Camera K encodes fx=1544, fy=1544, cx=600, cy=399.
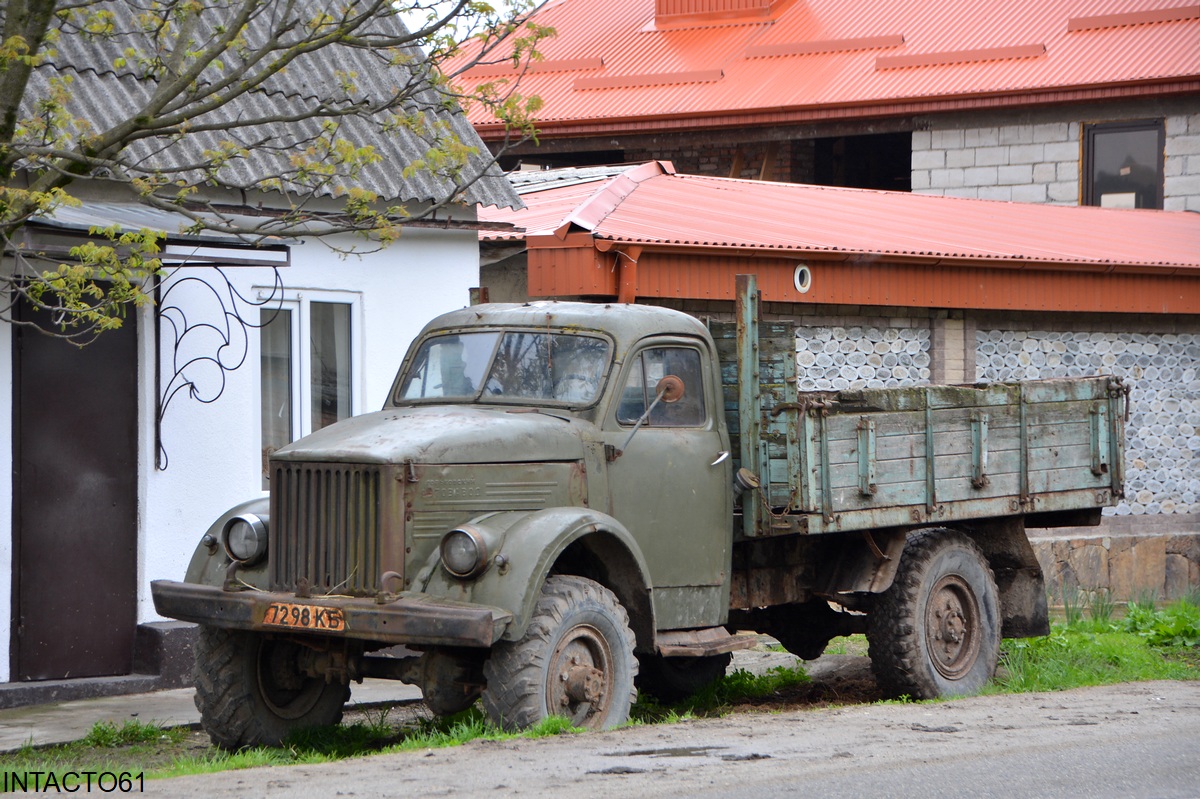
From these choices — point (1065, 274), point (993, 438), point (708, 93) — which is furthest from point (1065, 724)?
point (708, 93)

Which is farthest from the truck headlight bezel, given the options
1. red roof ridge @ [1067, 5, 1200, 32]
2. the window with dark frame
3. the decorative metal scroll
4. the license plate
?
red roof ridge @ [1067, 5, 1200, 32]

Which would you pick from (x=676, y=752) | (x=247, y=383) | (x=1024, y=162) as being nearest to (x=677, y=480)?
(x=676, y=752)

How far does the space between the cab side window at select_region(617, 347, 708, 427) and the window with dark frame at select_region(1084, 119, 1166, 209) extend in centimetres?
1096

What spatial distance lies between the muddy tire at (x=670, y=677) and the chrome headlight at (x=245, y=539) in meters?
2.88

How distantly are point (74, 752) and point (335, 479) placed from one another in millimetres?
2069

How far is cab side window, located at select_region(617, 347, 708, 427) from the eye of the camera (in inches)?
316

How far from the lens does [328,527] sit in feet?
23.1

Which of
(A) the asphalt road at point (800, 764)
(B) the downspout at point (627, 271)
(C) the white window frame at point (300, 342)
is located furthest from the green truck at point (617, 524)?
(B) the downspout at point (627, 271)

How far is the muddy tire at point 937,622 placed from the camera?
907 centimetres

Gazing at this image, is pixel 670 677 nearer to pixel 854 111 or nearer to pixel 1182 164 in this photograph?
pixel 854 111

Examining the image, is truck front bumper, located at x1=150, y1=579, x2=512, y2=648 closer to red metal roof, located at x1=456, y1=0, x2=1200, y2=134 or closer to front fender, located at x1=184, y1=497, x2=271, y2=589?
front fender, located at x1=184, y1=497, x2=271, y2=589

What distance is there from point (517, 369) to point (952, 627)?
130 inches

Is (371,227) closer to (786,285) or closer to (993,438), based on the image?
(993,438)

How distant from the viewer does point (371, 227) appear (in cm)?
784
